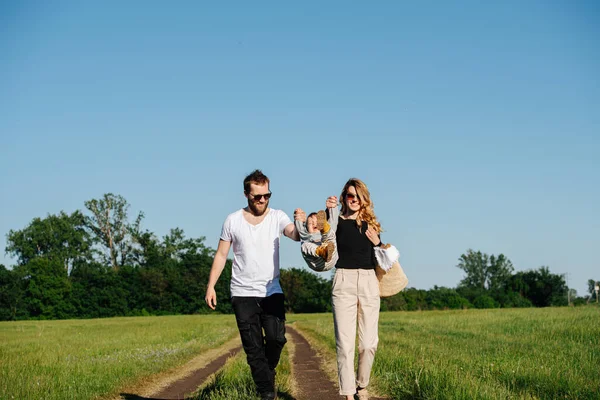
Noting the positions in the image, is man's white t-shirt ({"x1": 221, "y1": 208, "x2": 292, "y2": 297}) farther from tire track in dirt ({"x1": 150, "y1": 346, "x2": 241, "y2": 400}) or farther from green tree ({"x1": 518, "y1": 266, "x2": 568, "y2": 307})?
green tree ({"x1": 518, "y1": 266, "x2": 568, "y2": 307})

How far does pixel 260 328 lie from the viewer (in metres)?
7.27

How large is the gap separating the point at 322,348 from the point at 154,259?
78.7 metres

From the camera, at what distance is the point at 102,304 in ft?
267

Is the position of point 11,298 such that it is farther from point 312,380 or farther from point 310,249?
point 310,249

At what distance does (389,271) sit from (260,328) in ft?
5.38

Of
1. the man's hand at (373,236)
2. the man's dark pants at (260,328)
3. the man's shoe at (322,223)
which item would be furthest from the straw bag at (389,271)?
the man's dark pants at (260,328)

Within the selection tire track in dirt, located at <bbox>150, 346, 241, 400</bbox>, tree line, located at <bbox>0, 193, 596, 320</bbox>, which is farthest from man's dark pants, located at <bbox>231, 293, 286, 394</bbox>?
tree line, located at <bbox>0, 193, 596, 320</bbox>

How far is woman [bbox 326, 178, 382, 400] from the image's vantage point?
6.78m

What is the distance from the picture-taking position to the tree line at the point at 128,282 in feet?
265

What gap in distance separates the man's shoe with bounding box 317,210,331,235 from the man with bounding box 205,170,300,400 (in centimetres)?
52

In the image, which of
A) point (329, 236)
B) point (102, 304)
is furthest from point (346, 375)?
point (102, 304)

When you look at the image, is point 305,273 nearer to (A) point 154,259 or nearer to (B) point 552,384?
(A) point 154,259

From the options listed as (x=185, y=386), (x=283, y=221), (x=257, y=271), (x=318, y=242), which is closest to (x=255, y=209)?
(x=283, y=221)

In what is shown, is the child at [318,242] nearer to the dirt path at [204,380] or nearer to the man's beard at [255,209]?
the man's beard at [255,209]
